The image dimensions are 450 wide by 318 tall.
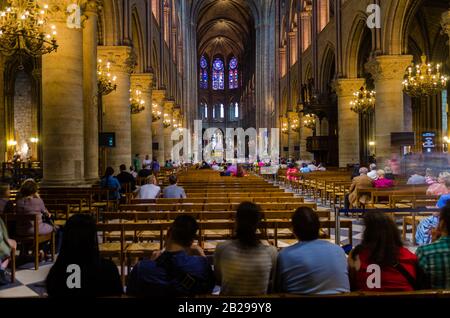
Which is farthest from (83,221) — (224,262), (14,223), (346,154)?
(346,154)

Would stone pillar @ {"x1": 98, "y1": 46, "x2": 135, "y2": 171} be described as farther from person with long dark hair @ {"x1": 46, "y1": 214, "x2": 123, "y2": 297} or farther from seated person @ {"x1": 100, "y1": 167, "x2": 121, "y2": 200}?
person with long dark hair @ {"x1": 46, "y1": 214, "x2": 123, "y2": 297}

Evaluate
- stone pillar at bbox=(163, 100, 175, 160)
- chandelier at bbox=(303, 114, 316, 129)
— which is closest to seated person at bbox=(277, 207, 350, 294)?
chandelier at bbox=(303, 114, 316, 129)

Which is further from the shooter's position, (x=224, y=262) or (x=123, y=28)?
(x=123, y=28)

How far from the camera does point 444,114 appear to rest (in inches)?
1152

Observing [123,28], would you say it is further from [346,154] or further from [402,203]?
[346,154]

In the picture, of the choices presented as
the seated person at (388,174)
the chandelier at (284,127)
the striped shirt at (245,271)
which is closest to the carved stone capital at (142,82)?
the seated person at (388,174)

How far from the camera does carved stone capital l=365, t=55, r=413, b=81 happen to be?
18.1 metres

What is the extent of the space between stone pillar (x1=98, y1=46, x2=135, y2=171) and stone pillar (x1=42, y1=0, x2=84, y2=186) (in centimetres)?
604

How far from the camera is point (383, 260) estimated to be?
3006 millimetres

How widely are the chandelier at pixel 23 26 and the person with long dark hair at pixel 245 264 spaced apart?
7.65 m

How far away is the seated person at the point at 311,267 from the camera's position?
2.90 meters

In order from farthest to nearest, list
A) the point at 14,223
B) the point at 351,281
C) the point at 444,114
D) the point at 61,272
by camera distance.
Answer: the point at 444,114, the point at 14,223, the point at 351,281, the point at 61,272

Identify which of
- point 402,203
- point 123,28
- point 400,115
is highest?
point 123,28
